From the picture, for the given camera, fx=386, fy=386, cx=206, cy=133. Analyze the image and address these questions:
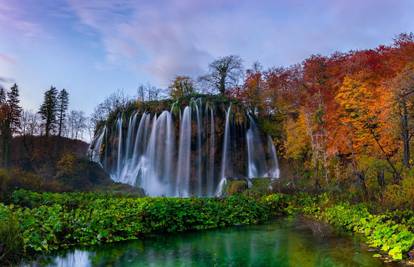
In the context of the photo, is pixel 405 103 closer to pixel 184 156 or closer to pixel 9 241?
pixel 9 241

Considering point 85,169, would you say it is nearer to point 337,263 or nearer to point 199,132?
point 199,132

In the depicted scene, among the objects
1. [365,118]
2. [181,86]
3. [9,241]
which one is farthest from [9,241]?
[181,86]

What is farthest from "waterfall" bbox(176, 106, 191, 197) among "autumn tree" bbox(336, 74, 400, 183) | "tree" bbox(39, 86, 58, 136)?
"tree" bbox(39, 86, 58, 136)

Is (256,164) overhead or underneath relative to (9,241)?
overhead

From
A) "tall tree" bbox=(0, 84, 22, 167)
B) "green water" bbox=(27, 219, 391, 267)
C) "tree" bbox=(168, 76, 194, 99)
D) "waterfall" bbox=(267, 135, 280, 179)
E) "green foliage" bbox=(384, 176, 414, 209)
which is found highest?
"tree" bbox=(168, 76, 194, 99)

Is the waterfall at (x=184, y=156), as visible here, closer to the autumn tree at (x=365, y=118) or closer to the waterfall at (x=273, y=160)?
the waterfall at (x=273, y=160)

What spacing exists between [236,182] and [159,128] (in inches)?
403

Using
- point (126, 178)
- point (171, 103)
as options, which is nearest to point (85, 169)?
point (126, 178)

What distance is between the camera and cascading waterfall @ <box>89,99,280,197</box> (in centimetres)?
3112

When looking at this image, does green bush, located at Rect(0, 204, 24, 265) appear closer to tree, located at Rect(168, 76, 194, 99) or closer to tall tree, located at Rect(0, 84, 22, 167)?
tall tree, located at Rect(0, 84, 22, 167)

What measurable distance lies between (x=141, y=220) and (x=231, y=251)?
3.64 metres

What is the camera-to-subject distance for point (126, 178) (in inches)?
1262

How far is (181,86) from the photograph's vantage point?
49812 mm

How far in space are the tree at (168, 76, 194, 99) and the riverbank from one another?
105 ft
